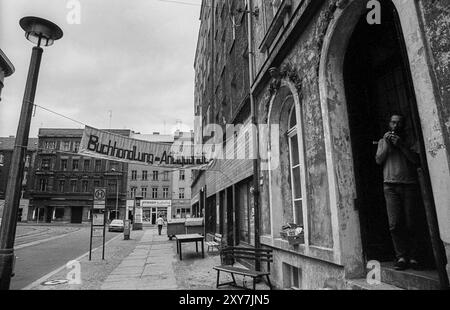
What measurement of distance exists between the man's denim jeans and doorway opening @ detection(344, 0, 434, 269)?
0.47 m

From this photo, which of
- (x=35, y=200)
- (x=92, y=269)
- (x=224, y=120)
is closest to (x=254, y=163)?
(x=92, y=269)

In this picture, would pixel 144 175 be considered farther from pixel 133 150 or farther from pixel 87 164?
pixel 133 150

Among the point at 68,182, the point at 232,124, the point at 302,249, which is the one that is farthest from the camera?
the point at 68,182

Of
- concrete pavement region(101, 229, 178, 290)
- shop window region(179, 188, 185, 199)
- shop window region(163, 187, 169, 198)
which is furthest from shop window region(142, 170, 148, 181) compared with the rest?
concrete pavement region(101, 229, 178, 290)

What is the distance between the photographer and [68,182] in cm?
5359

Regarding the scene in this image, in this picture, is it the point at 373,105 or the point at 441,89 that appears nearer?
the point at 441,89

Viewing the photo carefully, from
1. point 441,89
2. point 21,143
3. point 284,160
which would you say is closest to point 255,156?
point 284,160

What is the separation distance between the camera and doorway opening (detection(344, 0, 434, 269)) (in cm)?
405

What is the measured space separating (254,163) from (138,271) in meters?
4.68

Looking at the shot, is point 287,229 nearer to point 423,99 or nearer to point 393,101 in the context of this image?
point 393,101

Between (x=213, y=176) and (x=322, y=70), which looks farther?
(x=213, y=176)

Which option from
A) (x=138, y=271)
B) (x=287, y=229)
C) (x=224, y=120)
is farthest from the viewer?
(x=224, y=120)

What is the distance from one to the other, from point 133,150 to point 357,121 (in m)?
7.95

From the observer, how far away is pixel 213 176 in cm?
1672
